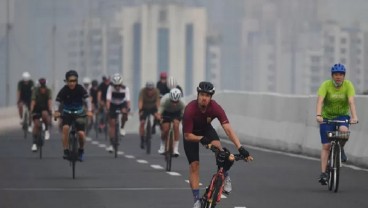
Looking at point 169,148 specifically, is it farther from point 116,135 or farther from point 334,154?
point 334,154

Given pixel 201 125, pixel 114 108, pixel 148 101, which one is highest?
pixel 201 125

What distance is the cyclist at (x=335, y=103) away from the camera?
19.0 metres

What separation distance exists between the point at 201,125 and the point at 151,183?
6.09 meters

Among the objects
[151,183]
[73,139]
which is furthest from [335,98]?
[73,139]

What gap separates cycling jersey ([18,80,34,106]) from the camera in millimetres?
39562

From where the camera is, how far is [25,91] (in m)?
39.8

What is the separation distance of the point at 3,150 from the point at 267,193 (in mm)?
14795

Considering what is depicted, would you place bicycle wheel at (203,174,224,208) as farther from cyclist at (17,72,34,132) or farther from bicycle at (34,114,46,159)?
cyclist at (17,72,34,132)

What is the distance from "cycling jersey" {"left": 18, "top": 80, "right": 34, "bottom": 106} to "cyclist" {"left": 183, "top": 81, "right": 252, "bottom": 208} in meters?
24.8

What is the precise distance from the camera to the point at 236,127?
36188mm

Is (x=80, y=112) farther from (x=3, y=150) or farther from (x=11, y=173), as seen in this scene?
(x=3, y=150)

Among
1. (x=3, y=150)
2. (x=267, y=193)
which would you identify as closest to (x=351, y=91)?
(x=267, y=193)

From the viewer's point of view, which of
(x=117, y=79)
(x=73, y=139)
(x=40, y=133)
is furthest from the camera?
(x=117, y=79)

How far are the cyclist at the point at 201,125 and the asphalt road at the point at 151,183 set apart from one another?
1.76 metres
